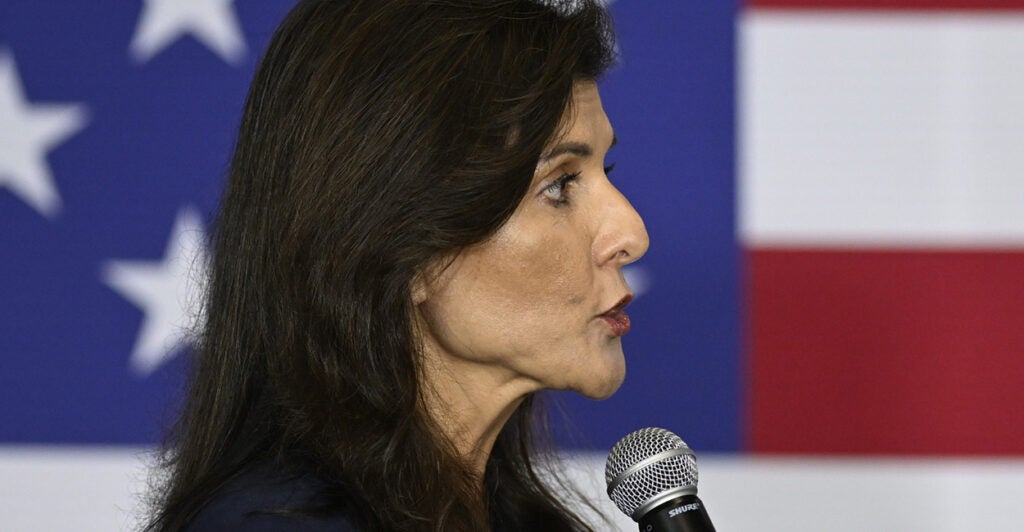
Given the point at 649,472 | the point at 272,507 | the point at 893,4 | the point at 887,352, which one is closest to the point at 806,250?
the point at 887,352

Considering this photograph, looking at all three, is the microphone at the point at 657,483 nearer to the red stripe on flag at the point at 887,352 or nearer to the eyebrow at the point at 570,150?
the eyebrow at the point at 570,150

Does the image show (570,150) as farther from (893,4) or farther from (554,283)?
(893,4)

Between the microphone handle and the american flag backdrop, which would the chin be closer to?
the microphone handle

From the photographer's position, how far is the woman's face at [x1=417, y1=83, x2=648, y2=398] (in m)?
0.93

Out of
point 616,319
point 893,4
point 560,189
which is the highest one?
point 893,4

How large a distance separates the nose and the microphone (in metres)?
0.14

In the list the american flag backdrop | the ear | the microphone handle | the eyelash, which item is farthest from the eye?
the american flag backdrop

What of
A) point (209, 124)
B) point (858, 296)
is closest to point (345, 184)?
point (209, 124)

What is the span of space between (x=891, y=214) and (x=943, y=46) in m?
0.22

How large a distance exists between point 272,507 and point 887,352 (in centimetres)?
99

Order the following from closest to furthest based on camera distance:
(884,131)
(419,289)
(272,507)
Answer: (272,507)
(419,289)
(884,131)

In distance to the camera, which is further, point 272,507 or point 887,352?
point 887,352

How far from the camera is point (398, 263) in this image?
893 mm

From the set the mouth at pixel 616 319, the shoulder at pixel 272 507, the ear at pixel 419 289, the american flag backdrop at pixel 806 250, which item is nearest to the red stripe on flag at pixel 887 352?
the american flag backdrop at pixel 806 250
